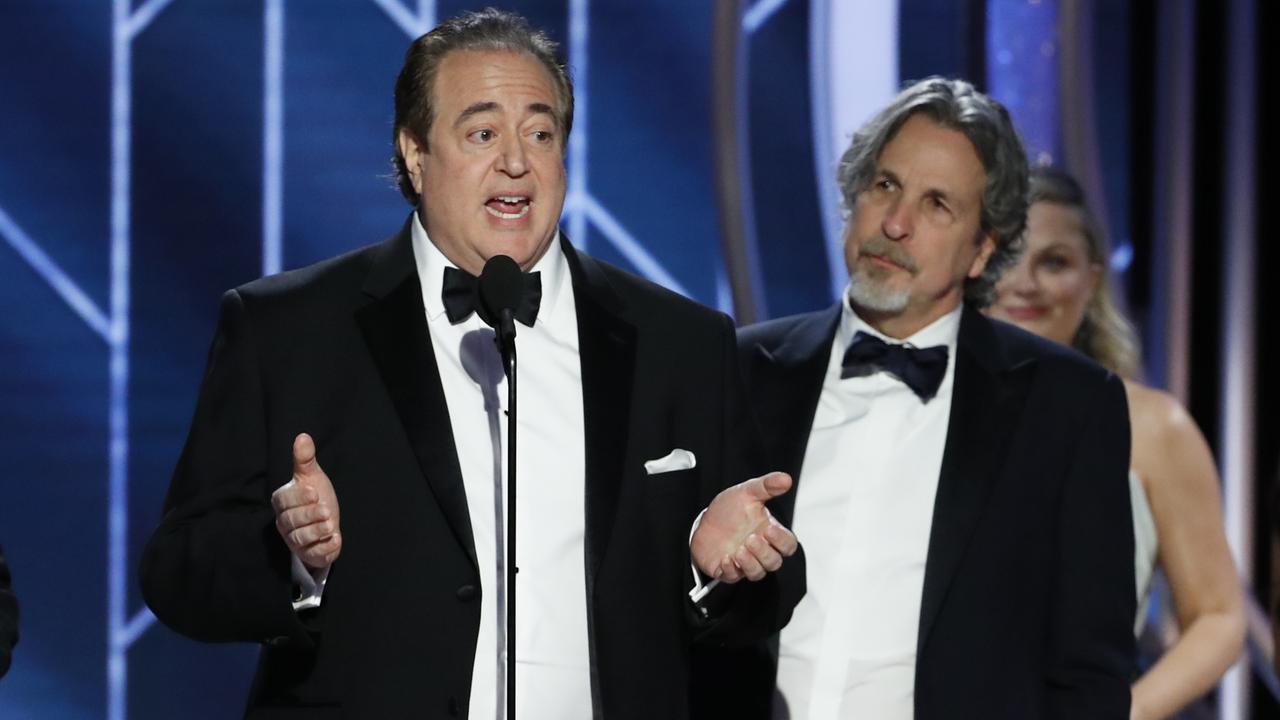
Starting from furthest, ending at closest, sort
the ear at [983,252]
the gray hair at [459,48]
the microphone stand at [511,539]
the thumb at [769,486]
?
1. the ear at [983,252]
2. the gray hair at [459,48]
3. the thumb at [769,486]
4. the microphone stand at [511,539]

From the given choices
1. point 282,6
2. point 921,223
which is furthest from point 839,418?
point 282,6

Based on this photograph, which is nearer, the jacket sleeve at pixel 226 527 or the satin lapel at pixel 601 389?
the jacket sleeve at pixel 226 527

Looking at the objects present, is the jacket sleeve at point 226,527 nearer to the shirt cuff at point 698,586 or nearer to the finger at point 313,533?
the finger at point 313,533

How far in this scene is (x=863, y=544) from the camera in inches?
110

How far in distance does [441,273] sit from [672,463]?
0.43 metres

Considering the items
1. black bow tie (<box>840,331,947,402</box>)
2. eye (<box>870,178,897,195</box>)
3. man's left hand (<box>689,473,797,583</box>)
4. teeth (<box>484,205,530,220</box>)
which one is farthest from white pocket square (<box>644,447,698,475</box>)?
eye (<box>870,178,897,195</box>)

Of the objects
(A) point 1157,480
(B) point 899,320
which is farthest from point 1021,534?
(A) point 1157,480

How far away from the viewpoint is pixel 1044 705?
2.77 metres

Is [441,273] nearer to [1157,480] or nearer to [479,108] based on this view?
[479,108]

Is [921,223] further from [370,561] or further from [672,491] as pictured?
[370,561]

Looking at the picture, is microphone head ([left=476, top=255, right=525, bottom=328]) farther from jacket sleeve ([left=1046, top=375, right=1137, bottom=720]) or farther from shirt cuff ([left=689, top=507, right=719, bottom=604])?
jacket sleeve ([left=1046, top=375, right=1137, bottom=720])

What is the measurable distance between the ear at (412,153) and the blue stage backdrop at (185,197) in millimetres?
1496

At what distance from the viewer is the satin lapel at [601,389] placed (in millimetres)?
2293

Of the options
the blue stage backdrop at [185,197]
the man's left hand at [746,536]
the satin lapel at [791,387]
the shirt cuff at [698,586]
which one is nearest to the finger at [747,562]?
the man's left hand at [746,536]
